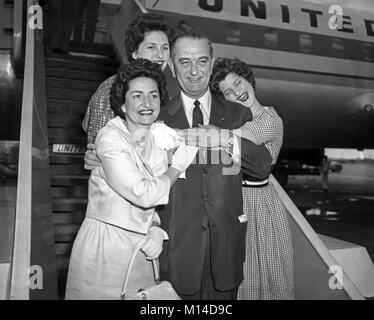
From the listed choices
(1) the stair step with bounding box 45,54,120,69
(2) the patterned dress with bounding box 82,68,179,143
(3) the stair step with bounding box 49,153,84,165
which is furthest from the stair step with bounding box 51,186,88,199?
(1) the stair step with bounding box 45,54,120,69

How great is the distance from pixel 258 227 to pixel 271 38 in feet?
19.7

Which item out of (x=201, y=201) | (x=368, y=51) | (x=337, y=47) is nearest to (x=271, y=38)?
(x=337, y=47)

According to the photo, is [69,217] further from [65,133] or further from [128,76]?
[128,76]

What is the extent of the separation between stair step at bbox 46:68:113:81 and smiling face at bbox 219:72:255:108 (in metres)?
3.03

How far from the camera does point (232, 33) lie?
21.8 feet

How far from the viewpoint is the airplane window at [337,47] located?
291 inches

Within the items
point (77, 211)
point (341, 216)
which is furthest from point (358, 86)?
point (77, 211)

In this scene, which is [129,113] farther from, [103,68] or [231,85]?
[103,68]

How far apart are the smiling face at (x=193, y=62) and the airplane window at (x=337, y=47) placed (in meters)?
6.96

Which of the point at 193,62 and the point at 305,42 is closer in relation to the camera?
the point at 193,62

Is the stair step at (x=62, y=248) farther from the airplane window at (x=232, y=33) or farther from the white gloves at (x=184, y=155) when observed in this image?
the airplane window at (x=232, y=33)

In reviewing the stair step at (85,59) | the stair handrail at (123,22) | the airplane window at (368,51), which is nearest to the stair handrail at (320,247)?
the stair handrail at (123,22)

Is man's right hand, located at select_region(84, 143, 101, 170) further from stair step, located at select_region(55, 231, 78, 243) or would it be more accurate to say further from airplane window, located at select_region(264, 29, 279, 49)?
airplane window, located at select_region(264, 29, 279, 49)

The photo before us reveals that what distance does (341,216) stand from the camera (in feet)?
20.9
